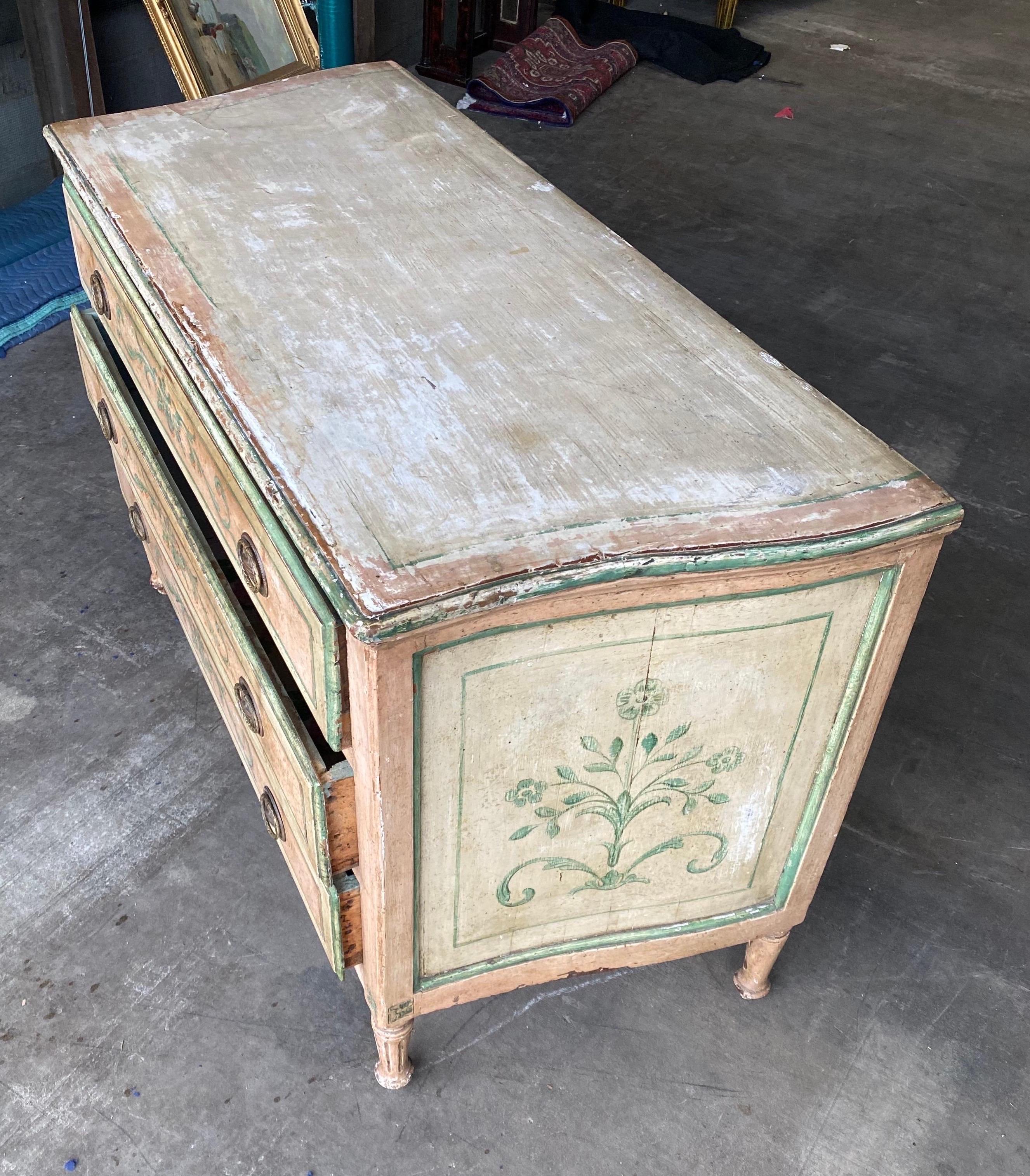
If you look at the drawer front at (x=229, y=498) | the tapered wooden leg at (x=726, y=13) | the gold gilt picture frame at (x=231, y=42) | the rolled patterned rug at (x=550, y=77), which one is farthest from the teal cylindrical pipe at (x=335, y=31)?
the tapered wooden leg at (x=726, y=13)

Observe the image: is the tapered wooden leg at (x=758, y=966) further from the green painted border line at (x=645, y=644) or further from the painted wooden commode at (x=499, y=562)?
the green painted border line at (x=645, y=644)

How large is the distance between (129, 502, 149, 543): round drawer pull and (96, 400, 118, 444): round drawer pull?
4.9 inches

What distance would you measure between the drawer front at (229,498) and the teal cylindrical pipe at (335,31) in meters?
2.11

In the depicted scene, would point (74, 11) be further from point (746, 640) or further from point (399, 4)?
point (746, 640)

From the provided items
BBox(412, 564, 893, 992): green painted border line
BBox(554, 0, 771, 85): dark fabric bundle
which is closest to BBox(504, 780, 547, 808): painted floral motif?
BBox(412, 564, 893, 992): green painted border line

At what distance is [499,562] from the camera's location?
95 centimetres

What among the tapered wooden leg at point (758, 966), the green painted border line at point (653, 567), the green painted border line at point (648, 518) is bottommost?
the tapered wooden leg at point (758, 966)

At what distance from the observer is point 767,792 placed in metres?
1.27

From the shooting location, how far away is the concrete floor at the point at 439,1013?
1.44 metres

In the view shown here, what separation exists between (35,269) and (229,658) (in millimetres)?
2190

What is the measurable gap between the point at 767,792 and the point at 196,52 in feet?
8.71

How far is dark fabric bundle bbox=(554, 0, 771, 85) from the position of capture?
493 cm

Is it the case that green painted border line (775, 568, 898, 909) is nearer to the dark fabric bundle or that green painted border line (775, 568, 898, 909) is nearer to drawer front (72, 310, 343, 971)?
drawer front (72, 310, 343, 971)

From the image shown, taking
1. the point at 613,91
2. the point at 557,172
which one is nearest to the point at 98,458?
the point at 557,172
